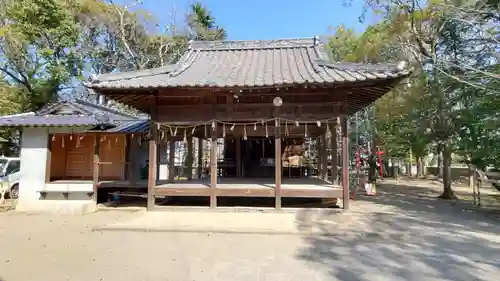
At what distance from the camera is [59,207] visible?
9883 mm

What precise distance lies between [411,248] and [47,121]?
35.2ft

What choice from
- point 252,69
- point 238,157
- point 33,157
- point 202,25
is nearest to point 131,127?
point 33,157

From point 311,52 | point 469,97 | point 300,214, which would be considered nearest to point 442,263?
point 300,214

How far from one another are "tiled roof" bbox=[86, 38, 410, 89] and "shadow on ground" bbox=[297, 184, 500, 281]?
346cm

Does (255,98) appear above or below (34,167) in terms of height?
above

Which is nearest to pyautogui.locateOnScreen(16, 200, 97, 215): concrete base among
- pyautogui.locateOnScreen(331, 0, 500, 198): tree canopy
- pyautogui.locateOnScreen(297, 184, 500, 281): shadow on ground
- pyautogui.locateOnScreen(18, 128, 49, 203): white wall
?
pyautogui.locateOnScreen(18, 128, 49, 203): white wall

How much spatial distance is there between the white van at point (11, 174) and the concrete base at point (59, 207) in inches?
78.5

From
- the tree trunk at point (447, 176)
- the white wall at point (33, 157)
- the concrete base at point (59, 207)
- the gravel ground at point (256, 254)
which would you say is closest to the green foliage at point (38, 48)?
the white wall at point (33, 157)

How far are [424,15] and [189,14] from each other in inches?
763

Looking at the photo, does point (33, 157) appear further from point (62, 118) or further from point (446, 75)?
point (446, 75)

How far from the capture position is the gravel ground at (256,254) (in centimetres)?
430

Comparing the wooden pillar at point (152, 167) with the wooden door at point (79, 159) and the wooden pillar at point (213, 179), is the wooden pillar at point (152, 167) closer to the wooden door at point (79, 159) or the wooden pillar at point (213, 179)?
the wooden pillar at point (213, 179)

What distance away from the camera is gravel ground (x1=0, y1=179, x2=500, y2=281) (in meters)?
4.30

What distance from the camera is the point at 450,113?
12.1 metres
